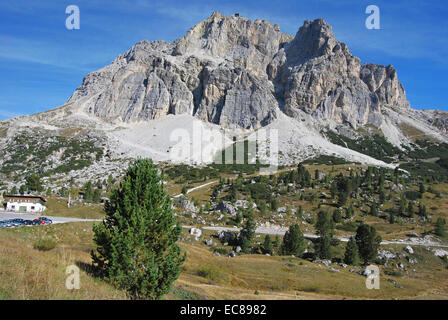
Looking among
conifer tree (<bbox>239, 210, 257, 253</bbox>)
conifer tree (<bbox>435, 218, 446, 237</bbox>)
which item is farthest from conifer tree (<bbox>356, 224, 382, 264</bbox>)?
conifer tree (<bbox>435, 218, 446, 237</bbox>)

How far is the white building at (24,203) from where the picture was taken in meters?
58.3

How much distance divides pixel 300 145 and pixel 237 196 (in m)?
75.4

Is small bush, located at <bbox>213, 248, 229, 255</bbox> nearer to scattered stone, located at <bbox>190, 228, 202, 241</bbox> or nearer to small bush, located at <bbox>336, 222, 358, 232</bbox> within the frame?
scattered stone, located at <bbox>190, 228, 202, 241</bbox>

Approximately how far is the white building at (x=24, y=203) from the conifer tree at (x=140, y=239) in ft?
176

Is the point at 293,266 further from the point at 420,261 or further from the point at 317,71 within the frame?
the point at 317,71

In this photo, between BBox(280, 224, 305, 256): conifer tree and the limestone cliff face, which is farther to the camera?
A: the limestone cliff face

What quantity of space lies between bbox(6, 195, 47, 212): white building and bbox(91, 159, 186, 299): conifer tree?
53695 millimetres

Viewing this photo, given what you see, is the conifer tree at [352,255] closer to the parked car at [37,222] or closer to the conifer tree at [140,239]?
the conifer tree at [140,239]

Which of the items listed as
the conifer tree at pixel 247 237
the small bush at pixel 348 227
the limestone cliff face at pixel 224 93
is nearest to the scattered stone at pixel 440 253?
the small bush at pixel 348 227

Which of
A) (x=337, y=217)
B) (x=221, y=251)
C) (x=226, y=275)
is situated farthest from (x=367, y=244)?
(x=226, y=275)

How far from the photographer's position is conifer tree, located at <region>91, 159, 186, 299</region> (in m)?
12.7

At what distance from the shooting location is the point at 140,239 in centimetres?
1368

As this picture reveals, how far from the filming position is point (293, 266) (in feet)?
123
